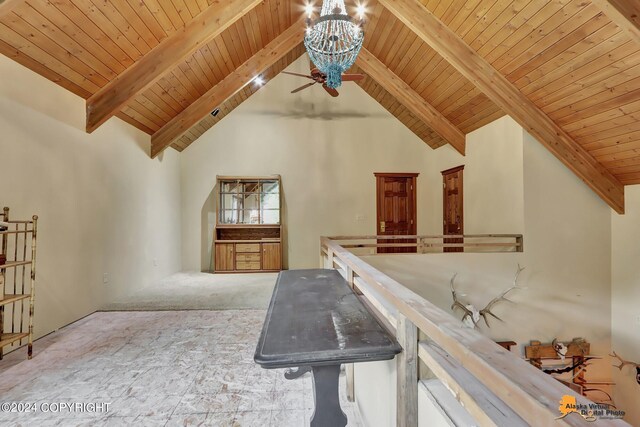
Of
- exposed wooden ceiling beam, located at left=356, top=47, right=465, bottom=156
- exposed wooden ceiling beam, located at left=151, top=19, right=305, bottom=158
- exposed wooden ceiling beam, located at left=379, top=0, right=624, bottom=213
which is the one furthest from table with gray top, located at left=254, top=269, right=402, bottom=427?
exposed wooden ceiling beam, located at left=356, top=47, right=465, bottom=156

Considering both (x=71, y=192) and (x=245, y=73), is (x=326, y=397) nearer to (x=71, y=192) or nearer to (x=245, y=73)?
(x=71, y=192)

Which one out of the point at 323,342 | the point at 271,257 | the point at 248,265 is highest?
the point at 323,342

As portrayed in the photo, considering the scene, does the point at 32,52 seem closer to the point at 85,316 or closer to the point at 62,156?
the point at 62,156

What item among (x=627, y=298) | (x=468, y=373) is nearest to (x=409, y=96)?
(x=627, y=298)

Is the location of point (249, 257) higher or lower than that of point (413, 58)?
lower

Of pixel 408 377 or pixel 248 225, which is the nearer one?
pixel 408 377

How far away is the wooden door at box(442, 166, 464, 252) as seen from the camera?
5.85 meters

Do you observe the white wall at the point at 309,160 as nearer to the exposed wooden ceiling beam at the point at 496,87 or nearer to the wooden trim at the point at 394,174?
the wooden trim at the point at 394,174

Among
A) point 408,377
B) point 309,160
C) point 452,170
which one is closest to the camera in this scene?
point 408,377

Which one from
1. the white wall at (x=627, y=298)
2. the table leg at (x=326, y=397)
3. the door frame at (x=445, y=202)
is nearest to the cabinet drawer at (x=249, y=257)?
the door frame at (x=445, y=202)

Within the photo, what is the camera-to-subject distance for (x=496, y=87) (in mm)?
3848

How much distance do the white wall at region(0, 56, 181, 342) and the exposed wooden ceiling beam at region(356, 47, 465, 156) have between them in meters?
4.10

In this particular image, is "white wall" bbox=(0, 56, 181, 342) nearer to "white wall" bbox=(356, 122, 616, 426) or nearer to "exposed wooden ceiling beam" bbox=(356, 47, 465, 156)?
"white wall" bbox=(356, 122, 616, 426)

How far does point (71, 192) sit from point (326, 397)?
3.78m
